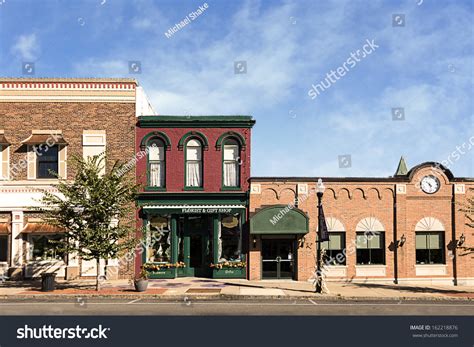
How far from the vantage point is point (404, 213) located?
25.8 metres

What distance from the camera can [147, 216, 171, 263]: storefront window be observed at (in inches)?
1014

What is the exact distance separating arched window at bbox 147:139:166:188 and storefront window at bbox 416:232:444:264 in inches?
553

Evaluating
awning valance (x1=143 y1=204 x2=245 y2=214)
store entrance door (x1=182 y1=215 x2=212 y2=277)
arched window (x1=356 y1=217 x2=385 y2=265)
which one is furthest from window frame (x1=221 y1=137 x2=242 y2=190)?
arched window (x1=356 y1=217 x2=385 y2=265)

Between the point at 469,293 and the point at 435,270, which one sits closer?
the point at 469,293

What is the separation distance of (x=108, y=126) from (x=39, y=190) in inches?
191

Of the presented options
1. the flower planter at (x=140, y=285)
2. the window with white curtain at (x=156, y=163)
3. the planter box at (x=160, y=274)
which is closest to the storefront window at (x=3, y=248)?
the planter box at (x=160, y=274)

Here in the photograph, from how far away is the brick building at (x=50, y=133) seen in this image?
2531 centimetres

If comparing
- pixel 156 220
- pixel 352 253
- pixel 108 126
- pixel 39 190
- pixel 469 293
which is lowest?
pixel 469 293

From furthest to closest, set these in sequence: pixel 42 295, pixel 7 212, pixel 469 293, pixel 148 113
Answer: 1. pixel 148 113
2. pixel 7 212
3. pixel 469 293
4. pixel 42 295

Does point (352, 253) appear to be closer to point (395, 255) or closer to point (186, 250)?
point (395, 255)

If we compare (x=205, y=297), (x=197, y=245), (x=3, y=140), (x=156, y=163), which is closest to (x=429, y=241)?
(x=197, y=245)

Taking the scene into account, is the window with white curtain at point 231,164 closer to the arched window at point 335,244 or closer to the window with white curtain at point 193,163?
the window with white curtain at point 193,163

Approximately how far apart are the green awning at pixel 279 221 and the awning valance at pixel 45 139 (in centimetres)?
1077

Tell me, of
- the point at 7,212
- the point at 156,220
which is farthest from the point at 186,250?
the point at 7,212
